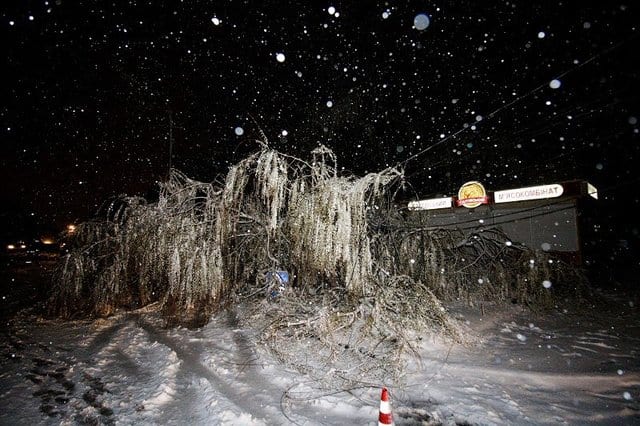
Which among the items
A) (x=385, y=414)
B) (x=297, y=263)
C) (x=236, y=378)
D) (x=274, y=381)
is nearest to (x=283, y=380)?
(x=274, y=381)

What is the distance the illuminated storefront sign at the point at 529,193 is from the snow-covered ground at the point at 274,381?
313 inches

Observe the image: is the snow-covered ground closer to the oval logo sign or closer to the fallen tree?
the fallen tree

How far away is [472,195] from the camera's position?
47.2 feet

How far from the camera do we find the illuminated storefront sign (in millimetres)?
12493

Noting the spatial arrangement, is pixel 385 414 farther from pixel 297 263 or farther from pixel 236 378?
pixel 297 263

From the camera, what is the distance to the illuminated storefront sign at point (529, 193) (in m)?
12.5

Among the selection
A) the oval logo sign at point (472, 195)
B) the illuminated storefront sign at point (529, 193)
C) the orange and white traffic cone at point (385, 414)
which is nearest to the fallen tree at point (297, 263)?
the orange and white traffic cone at point (385, 414)

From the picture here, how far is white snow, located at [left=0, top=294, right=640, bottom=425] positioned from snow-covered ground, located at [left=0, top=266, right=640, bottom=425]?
A: 1 centimetres

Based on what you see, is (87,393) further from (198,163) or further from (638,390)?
(198,163)

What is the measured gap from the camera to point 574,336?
5660 millimetres

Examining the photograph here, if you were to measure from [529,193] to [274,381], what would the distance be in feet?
44.0

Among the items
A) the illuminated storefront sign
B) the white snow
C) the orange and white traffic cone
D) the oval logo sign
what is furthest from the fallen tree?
the oval logo sign

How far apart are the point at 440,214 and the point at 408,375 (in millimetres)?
12835

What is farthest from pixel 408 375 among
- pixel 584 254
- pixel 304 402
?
pixel 584 254
